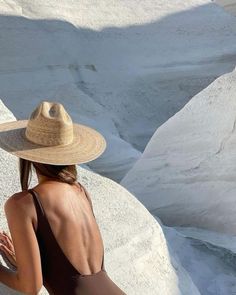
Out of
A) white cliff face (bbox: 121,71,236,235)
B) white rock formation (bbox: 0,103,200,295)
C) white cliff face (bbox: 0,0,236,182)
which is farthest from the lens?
white cliff face (bbox: 0,0,236,182)

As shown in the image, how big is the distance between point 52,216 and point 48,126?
221 mm

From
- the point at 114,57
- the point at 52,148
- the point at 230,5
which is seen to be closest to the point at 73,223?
the point at 52,148

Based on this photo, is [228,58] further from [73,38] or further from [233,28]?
[73,38]

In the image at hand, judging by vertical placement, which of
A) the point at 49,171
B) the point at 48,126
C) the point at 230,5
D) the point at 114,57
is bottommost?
the point at 230,5

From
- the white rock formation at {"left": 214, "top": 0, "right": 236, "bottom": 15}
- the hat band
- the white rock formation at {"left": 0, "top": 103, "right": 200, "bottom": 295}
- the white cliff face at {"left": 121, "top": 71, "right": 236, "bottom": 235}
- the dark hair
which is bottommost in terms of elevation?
the white rock formation at {"left": 214, "top": 0, "right": 236, "bottom": 15}

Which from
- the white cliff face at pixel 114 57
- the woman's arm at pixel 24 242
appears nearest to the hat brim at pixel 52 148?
the woman's arm at pixel 24 242

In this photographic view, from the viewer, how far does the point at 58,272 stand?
165 cm

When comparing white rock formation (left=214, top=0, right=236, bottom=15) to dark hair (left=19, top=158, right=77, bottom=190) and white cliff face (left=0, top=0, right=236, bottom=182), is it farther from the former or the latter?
dark hair (left=19, top=158, right=77, bottom=190)

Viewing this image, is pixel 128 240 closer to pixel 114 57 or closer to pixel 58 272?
pixel 58 272

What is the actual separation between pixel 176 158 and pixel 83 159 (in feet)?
8.59

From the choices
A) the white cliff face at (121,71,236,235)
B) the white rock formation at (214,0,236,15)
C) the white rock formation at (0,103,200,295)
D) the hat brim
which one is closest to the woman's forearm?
the hat brim

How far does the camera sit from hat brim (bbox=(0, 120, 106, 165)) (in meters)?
1.61

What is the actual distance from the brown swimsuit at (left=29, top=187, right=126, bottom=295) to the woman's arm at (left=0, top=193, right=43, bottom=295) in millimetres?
36

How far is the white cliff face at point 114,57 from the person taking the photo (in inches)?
333
